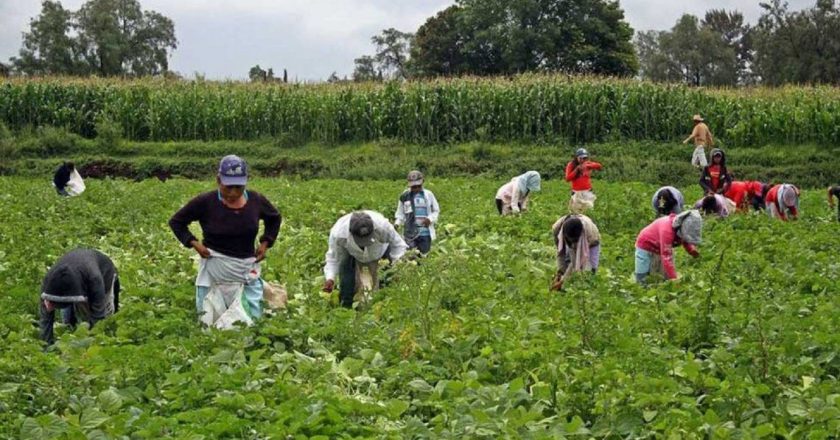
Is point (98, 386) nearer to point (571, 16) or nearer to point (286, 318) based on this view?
point (286, 318)

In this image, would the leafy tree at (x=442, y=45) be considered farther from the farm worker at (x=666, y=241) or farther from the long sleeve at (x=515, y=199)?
the farm worker at (x=666, y=241)

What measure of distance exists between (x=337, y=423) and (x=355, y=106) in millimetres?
25137

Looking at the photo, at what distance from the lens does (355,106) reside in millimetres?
30500

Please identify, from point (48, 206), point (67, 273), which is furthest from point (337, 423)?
point (48, 206)

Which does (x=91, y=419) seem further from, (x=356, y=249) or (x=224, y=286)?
(x=356, y=249)

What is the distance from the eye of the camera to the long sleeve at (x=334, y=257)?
988 cm

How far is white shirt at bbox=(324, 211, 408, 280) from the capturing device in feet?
32.0

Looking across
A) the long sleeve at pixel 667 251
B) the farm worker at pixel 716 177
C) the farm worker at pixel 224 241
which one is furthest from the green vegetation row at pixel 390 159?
the farm worker at pixel 224 241

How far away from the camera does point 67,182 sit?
18906 millimetres

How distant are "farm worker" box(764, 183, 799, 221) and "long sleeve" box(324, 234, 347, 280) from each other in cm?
897

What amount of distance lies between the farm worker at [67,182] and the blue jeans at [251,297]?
1046cm

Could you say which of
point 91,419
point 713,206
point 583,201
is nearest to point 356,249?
point 91,419

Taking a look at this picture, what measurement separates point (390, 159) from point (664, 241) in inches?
716

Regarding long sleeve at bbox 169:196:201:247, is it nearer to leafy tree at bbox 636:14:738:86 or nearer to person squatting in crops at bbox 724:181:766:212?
person squatting in crops at bbox 724:181:766:212
